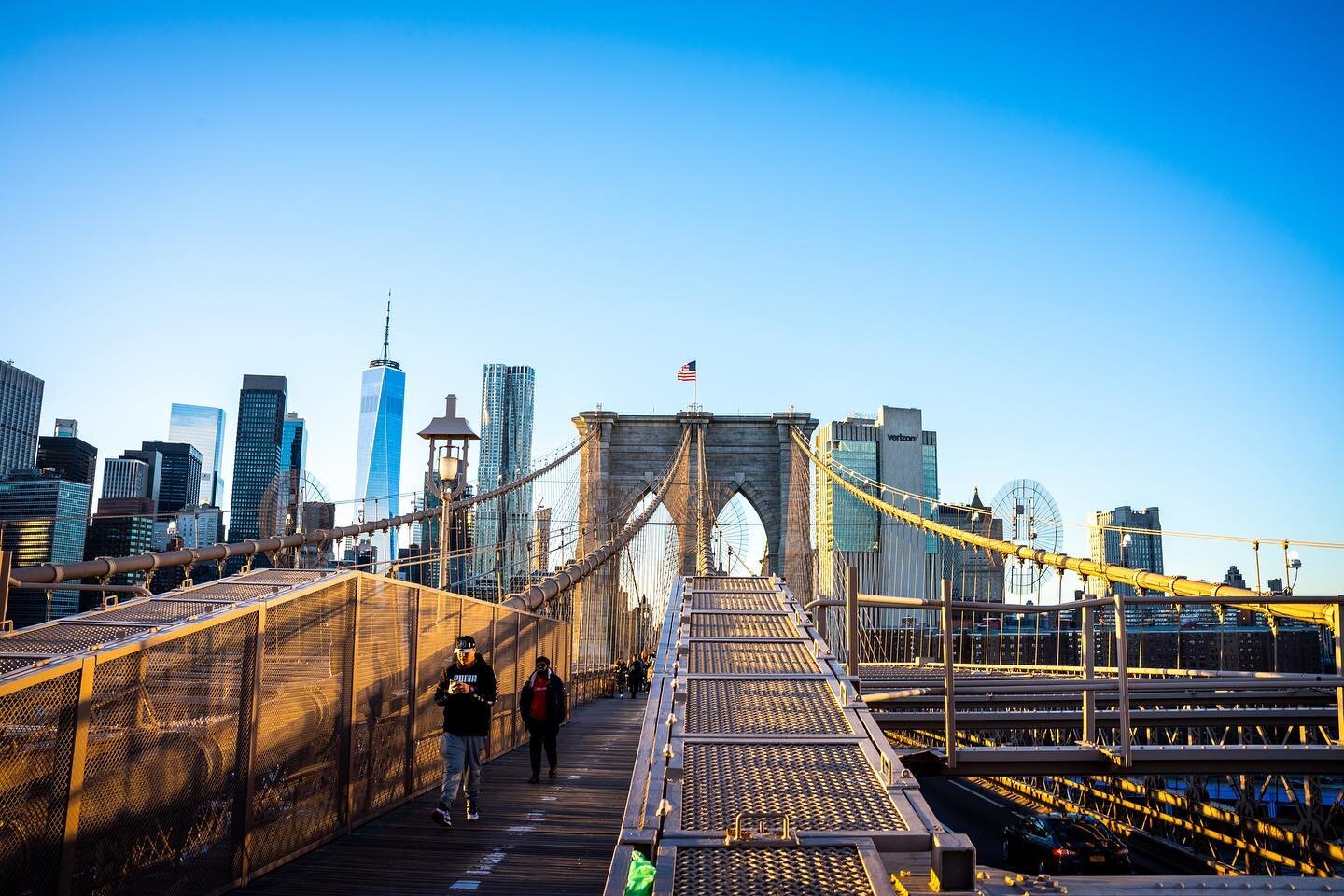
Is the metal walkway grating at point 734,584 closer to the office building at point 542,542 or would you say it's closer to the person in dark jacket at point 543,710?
the person in dark jacket at point 543,710

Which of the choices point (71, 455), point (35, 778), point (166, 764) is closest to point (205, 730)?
point (166, 764)

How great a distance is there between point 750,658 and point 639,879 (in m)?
3.01

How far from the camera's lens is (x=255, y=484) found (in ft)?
555

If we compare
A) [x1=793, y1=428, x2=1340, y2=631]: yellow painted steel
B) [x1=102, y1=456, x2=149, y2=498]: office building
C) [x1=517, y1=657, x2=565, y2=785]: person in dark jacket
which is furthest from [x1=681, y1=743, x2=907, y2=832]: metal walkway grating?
[x1=102, y1=456, x2=149, y2=498]: office building

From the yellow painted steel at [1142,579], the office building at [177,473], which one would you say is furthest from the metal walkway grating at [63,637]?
the office building at [177,473]

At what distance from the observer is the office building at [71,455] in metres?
70.2

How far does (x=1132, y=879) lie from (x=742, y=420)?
33231mm

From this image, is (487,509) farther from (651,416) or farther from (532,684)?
(532,684)

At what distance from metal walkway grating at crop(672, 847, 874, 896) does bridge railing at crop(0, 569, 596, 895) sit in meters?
2.44

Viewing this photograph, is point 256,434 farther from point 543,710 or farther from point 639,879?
point 639,879

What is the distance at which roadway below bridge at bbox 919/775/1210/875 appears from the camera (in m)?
19.6

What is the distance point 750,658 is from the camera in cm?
→ 550

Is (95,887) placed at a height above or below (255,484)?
below

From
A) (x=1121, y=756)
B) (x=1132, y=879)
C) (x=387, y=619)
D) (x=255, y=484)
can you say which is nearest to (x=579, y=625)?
(x=387, y=619)
